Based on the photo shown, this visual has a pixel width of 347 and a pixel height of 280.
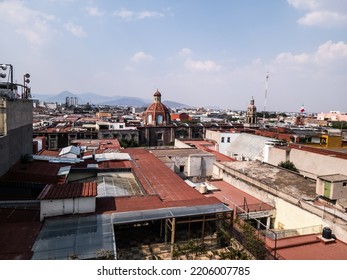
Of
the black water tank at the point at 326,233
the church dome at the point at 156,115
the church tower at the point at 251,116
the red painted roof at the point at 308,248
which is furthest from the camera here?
the church tower at the point at 251,116

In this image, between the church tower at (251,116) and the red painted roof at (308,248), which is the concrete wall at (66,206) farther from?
the church tower at (251,116)

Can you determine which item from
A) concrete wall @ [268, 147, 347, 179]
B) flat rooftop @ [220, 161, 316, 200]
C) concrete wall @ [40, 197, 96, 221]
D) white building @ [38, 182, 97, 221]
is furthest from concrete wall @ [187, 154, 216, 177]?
concrete wall @ [40, 197, 96, 221]

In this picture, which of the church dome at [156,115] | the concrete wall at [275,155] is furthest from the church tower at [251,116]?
the concrete wall at [275,155]

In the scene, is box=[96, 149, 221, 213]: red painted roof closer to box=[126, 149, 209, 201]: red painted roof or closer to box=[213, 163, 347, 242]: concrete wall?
box=[126, 149, 209, 201]: red painted roof

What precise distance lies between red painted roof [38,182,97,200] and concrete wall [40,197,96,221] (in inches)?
6.9

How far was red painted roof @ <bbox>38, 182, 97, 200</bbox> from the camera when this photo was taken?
11.9 metres

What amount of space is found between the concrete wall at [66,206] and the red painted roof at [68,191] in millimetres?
174

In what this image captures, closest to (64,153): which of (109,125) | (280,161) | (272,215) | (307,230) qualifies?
(272,215)

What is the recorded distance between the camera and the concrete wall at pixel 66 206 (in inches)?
460

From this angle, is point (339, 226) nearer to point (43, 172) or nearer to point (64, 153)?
point (43, 172)

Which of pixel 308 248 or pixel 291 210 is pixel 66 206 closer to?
pixel 308 248

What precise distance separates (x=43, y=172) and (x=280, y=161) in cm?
2443

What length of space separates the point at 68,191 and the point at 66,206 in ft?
2.67

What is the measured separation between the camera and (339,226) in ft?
49.5
